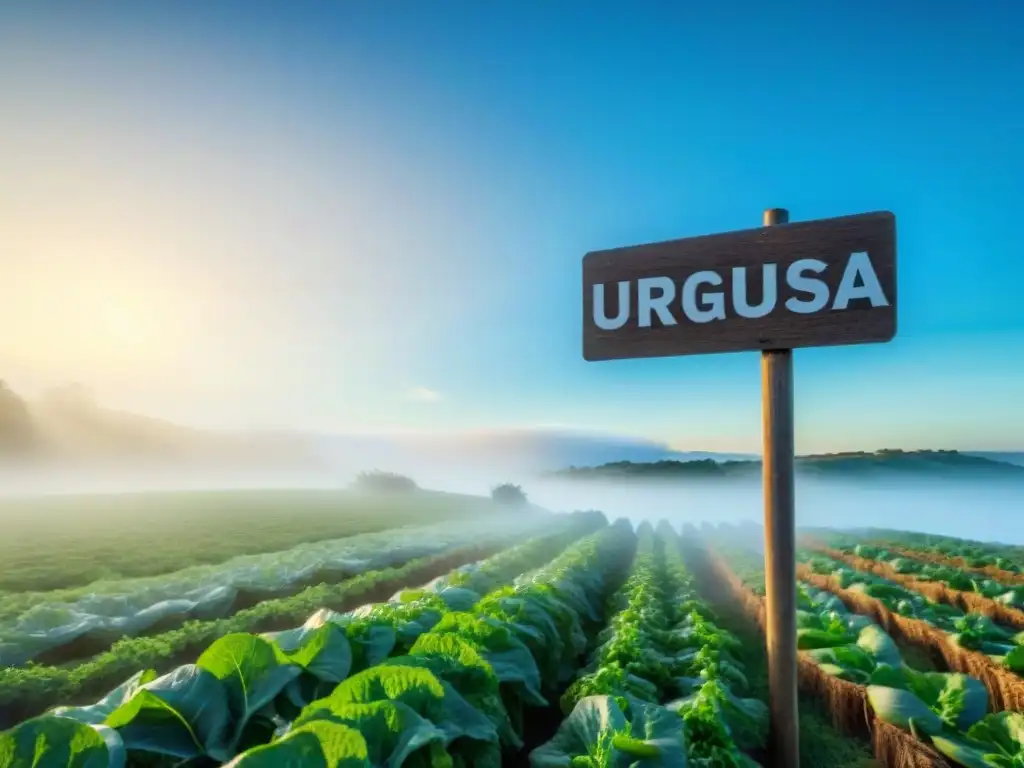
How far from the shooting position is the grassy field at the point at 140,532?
1698 centimetres

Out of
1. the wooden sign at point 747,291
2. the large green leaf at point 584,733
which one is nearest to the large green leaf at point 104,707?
the large green leaf at point 584,733

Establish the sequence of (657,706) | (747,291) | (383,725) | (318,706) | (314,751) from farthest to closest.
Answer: (747,291), (657,706), (318,706), (383,725), (314,751)

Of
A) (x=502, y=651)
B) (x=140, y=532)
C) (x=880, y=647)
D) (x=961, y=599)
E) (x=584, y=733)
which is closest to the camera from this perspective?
(x=584, y=733)

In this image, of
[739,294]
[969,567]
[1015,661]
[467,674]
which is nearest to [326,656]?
[467,674]

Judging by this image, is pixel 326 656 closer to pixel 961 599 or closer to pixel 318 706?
pixel 318 706

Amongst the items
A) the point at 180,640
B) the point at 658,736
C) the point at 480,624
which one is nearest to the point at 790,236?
the point at 658,736

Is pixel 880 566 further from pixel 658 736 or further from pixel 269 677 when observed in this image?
pixel 269 677

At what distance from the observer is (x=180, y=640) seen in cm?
827

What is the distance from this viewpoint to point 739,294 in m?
3.44

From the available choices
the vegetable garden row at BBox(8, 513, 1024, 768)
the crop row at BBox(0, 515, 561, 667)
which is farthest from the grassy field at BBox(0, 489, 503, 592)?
the vegetable garden row at BBox(8, 513, 1024, 768)

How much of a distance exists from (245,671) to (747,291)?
9.82ft

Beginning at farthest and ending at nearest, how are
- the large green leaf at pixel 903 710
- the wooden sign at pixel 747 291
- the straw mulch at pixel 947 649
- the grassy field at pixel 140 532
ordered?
the grassy field at pixel 140 532
the straw mulch at pixel 947 649
the large green leaf at pixel 903 710
the wooden sign at pixel 747 291

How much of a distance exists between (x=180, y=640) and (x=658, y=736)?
7443mm

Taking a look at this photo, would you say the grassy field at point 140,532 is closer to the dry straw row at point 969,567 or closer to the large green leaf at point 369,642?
the large green leaf at point 369,642
